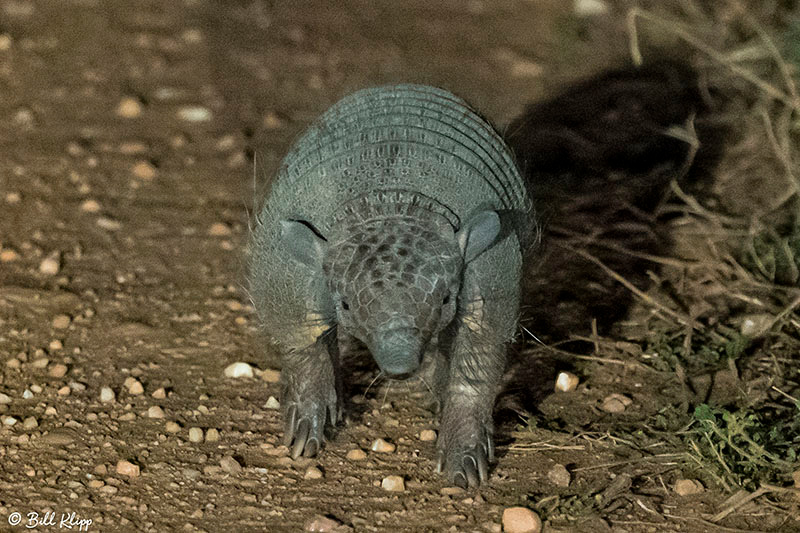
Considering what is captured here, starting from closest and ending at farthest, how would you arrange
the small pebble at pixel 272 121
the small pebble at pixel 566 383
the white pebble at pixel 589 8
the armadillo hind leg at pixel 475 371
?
the armadillo hind leg at pixel 475 371, the small pebble at pixel 566 383, the small pebble at pixel 272 121, the white pebble at pixel 589 8

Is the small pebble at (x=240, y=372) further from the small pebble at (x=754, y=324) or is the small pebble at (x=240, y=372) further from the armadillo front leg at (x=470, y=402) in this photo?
the small pebble at (x=754, y=324)

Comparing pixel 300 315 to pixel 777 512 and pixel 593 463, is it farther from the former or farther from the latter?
pixel 777 512

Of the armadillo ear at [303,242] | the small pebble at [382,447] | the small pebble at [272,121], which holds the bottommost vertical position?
the small pebble at [382,447]

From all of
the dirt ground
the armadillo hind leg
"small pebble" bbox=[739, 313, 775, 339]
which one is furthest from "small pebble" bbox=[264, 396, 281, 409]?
"small pebble" bbox=[739, 313, 775, 339]

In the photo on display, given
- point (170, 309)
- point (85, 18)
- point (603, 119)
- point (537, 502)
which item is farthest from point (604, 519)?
point (85, 18)

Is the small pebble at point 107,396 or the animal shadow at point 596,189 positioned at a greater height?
the animal shadow at point 596,189
